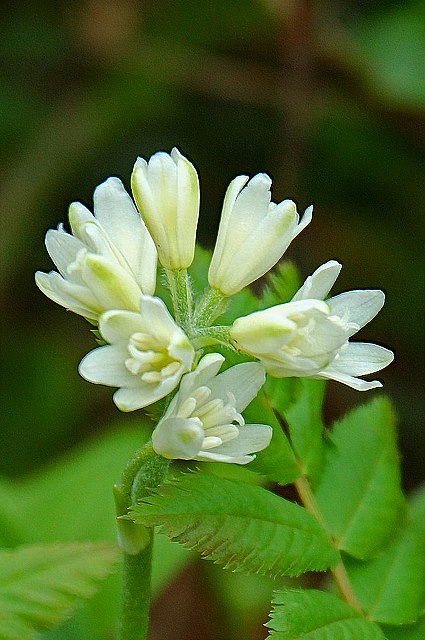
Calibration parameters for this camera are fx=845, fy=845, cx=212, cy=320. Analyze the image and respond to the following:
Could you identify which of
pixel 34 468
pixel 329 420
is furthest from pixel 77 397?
pixel 329 420

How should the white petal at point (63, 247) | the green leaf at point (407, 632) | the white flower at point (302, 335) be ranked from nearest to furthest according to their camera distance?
the white flower at point (302, 335) → the white petal at point (63, 247) → the green leaf at point (407, 632)

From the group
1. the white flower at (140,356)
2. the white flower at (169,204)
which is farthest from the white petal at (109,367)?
the white flower at (169,204)

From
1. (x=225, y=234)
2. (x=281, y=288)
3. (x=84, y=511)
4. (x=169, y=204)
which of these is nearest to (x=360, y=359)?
(x=281, y=288)

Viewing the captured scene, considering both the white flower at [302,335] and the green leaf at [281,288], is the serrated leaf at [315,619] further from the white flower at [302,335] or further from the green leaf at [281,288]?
the green leaf at [281,288]

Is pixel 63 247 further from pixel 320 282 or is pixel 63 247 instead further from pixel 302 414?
pixel 302 414

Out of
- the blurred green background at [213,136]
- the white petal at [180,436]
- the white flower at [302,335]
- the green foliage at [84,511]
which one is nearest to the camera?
the white petal at [180,436]
